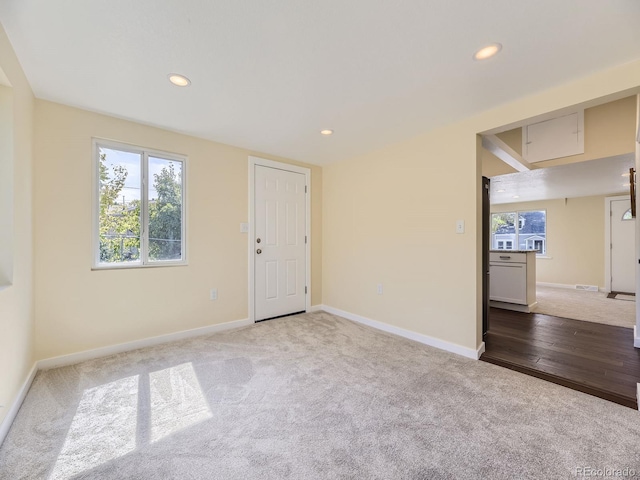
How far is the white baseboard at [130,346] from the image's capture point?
7.90 ft

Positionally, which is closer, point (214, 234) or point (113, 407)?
point (113, 407)

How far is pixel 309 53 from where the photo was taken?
1.74m

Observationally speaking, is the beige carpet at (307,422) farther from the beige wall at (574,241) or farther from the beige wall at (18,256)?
the beige wall at (574,241)

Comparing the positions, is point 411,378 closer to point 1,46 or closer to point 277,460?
point 277,460

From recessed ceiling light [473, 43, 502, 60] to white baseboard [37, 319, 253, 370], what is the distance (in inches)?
137

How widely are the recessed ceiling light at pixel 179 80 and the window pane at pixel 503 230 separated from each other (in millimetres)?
8106

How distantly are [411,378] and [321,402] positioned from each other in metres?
0.80

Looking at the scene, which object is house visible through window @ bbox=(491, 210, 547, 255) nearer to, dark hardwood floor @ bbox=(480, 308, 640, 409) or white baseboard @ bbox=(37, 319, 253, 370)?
dark hardwood floor @ bbox=(480, 308, 640, 409)

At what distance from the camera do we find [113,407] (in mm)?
1840

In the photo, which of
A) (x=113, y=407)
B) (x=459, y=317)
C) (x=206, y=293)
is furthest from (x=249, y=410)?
(x=459, y=317)

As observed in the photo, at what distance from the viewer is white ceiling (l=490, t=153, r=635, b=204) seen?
379cm

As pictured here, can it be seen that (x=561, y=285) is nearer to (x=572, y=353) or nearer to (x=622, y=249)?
(x=622, y=249)

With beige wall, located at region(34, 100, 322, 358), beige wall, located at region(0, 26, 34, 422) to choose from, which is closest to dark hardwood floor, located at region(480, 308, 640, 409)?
→ beige wall, located at region(34, 100, 322, 358)

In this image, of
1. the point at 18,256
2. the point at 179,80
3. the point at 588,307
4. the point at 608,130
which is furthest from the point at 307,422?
the point at 588,307
